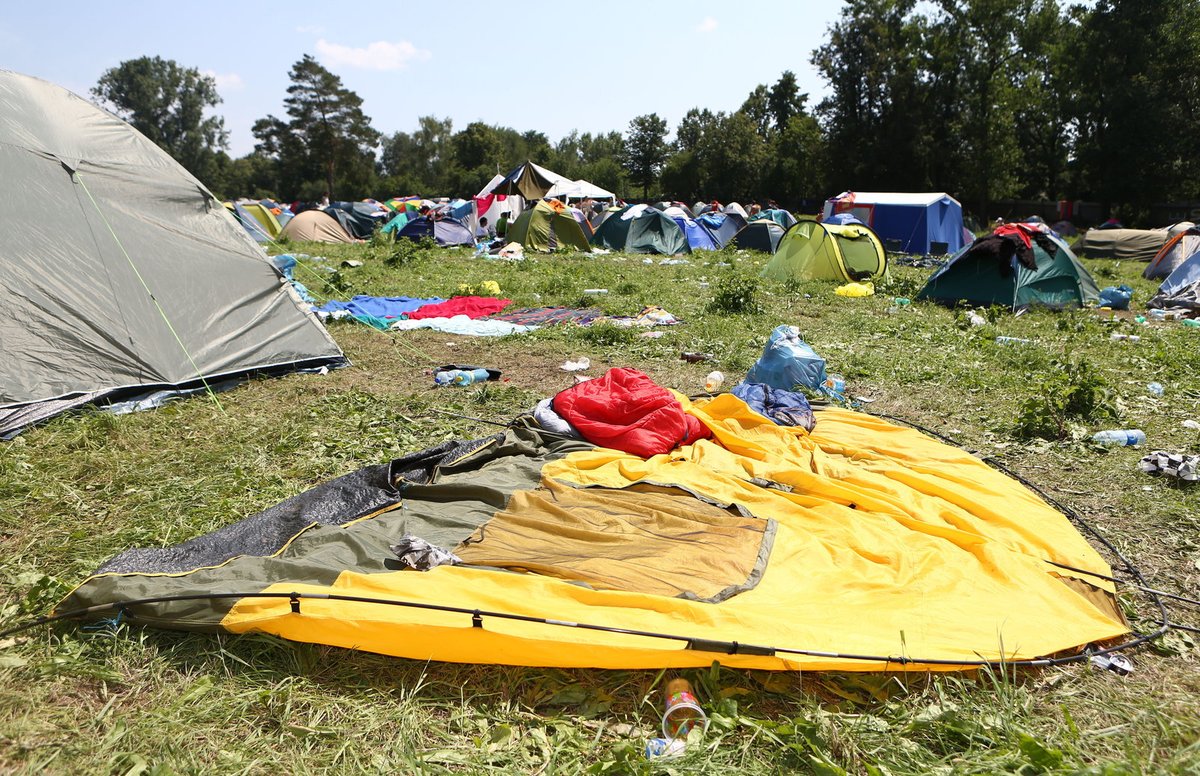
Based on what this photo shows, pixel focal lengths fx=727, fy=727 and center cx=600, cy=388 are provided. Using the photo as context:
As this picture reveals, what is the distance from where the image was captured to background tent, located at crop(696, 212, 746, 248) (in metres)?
20.9

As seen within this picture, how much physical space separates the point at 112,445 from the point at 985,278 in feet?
34.5

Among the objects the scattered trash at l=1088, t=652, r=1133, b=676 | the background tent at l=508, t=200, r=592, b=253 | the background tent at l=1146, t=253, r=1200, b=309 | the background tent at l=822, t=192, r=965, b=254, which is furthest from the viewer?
the background tent at l=822, t=192, r=965, b=254

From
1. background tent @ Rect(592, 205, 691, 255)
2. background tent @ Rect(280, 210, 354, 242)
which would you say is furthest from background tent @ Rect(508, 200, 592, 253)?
background tent @ Rect(280, 210, 354, 242)

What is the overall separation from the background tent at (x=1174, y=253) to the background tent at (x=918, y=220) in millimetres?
6109

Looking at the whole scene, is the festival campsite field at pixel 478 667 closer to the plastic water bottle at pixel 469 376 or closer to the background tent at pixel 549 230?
the plastic water bottle at pixel 469 376

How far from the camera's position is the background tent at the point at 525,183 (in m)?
25.7

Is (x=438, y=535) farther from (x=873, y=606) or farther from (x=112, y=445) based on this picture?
(x=112, y=445)

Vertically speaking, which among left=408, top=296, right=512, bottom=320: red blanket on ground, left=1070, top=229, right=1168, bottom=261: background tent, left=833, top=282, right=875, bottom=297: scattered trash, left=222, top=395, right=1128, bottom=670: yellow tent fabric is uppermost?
left=1070, top=229, right=1168, bottom=261: background tent

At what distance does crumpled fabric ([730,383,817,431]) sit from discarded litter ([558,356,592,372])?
197 cm

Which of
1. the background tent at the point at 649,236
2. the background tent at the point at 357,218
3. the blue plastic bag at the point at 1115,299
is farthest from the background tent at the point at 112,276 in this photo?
the background tent at the point at 357,218

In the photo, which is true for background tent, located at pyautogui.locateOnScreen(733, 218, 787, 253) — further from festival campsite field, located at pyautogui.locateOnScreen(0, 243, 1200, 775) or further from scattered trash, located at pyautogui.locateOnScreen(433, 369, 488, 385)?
scattered trash, located at pyautogui.locateOnScreen(433, 369, 488, 385)

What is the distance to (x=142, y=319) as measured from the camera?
5.48 meters

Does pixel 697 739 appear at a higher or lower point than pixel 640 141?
lower

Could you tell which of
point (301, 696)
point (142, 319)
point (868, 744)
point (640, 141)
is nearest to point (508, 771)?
point (301, 696)
